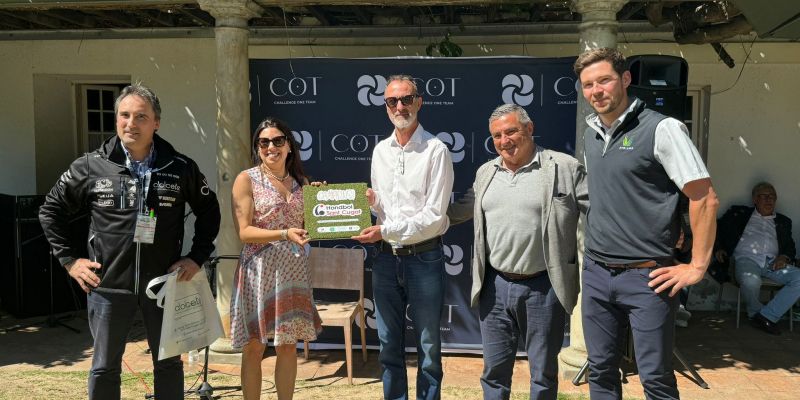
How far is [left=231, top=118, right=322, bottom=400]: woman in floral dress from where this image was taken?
11.2ft

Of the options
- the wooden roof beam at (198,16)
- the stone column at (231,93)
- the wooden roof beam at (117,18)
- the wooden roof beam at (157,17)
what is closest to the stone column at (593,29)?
the stone column at (231,93)

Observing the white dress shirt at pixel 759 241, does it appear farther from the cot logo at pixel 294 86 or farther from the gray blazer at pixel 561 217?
the cot logo at pixel 294 86

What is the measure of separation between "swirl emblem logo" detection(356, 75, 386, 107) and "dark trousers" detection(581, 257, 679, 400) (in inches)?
113

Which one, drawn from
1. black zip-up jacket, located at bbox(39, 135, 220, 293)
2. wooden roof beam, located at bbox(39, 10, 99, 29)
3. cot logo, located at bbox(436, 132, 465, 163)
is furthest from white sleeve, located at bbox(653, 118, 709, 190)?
wooden roof beam, located at bbox(39, 10, 99, 29)

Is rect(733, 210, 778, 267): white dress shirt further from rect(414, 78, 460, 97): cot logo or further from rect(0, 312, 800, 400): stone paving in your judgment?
rect(414, 78, 460, 97): cot logo

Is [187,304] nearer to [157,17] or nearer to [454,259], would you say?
[454,259]

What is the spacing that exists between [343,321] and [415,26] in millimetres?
3566

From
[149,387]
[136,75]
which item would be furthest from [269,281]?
[136,75]

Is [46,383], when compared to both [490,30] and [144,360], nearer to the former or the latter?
[144,360]

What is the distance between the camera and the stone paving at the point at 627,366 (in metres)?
4.90

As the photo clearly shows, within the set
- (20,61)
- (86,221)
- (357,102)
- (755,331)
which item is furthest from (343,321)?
(20,61)

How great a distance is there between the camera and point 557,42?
6.99m

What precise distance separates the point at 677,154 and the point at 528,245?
806 millimetres

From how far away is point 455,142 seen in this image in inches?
211
